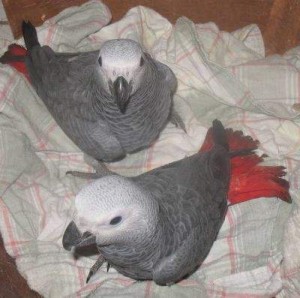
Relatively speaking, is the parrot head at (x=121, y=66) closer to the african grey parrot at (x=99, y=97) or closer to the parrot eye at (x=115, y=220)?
the african grey parrot at (x=99, y=97)

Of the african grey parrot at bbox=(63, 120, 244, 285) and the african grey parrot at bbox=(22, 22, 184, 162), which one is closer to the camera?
the african grey parrot at bbox=(63, 120, 244, 285)

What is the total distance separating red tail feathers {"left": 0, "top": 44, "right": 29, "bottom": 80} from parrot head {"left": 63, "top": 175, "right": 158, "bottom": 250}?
2.51ft

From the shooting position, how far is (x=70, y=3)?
166cm

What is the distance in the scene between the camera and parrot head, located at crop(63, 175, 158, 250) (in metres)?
0.88

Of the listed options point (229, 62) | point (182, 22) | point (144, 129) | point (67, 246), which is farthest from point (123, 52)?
point (229, 62)

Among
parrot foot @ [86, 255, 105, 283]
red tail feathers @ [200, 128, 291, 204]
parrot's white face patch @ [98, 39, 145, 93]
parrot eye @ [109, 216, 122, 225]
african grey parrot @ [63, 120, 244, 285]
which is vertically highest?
parrot's white face patch @ [98, 39, 145, 93]

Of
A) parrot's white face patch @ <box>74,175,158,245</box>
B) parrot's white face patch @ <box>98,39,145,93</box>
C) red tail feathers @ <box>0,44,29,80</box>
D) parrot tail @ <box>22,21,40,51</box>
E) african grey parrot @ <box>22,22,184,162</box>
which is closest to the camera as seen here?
parrot's white face patch @ <box>74,175,158,245</box>

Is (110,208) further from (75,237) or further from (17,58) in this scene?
(17,58)

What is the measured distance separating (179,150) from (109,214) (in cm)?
72

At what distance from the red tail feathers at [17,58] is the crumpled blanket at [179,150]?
4 cm

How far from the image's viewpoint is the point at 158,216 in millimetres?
1041

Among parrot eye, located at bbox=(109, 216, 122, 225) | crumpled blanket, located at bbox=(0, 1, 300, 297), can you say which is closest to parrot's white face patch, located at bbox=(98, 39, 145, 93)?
parrot eye, located at bbox=(109, 216, 122, 225)

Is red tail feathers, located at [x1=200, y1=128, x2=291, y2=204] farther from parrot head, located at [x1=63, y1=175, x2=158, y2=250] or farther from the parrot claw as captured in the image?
parrot head, located at [x1=63, y1=175, x2=158, y2=250]

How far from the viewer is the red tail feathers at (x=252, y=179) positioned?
4.55ft
